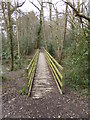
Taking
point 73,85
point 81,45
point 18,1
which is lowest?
point 73,85

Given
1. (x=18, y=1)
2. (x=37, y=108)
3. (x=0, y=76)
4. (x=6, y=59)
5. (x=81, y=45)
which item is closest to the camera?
(x=37, y=108)

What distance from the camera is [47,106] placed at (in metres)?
3.41

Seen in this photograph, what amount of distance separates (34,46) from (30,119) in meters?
20.0

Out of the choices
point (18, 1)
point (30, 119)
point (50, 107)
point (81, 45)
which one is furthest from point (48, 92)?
point (18, 1)

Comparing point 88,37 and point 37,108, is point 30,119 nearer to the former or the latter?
point 37,108

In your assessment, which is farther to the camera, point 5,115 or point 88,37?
point 88,37

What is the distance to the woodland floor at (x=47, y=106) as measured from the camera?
3069mm

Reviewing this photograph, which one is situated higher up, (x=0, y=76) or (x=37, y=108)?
(x=0, y=76)

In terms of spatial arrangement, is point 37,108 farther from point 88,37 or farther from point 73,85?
point 88,37

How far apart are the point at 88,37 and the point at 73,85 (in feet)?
6.81

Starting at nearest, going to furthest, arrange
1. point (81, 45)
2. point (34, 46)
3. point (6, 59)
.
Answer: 1. point (81, 45)
2. point (6, 59)
3. point (34, 46)

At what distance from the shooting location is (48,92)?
13.9 feet

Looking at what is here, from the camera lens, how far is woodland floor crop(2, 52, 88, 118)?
A: 3.07 metres

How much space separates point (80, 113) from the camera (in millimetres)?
3084
